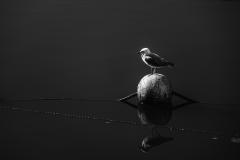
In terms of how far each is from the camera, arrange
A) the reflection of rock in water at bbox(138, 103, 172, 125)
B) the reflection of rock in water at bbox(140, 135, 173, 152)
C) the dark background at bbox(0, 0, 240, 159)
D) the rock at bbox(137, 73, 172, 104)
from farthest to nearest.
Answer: the dark background at bbox(0, 0, 240, 159) → the rock at bbox(137, 73, 172, 104) → the reflection of rock in water at bbox(138, 103, 172, 125) → the reflection of rock in water at bbox(140, 135, 173, 152)

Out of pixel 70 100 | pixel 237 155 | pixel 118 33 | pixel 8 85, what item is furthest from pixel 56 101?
pixel 237 155

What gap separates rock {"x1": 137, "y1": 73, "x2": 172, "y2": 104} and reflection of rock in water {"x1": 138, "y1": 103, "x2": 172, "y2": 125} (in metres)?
0.03

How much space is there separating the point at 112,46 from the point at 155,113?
717 millimetres

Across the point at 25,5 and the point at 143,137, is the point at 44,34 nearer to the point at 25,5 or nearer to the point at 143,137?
the point at 25,5

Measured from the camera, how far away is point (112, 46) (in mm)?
2426

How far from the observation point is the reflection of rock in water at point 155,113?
1.69 meters

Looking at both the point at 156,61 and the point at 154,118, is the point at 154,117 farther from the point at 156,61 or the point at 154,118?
the point at 156,61

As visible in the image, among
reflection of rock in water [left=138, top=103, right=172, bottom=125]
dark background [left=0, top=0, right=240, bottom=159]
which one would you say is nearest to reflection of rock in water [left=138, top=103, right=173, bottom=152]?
reflection of rock in water [left=138, top=103, right=172, bottom=125]

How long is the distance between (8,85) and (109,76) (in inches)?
20.6

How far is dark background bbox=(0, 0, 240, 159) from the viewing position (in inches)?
90.9

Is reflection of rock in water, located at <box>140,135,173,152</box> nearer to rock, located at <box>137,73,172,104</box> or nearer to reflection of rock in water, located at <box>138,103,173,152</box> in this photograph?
reflection of rock in water, located at <box>138,103,173,152</box>

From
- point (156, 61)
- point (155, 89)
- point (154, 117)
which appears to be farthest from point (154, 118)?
point (156, 61)

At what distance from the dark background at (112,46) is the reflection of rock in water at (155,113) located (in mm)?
351

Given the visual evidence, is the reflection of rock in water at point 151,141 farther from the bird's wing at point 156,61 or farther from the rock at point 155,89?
the bird's wing at point 156,61
